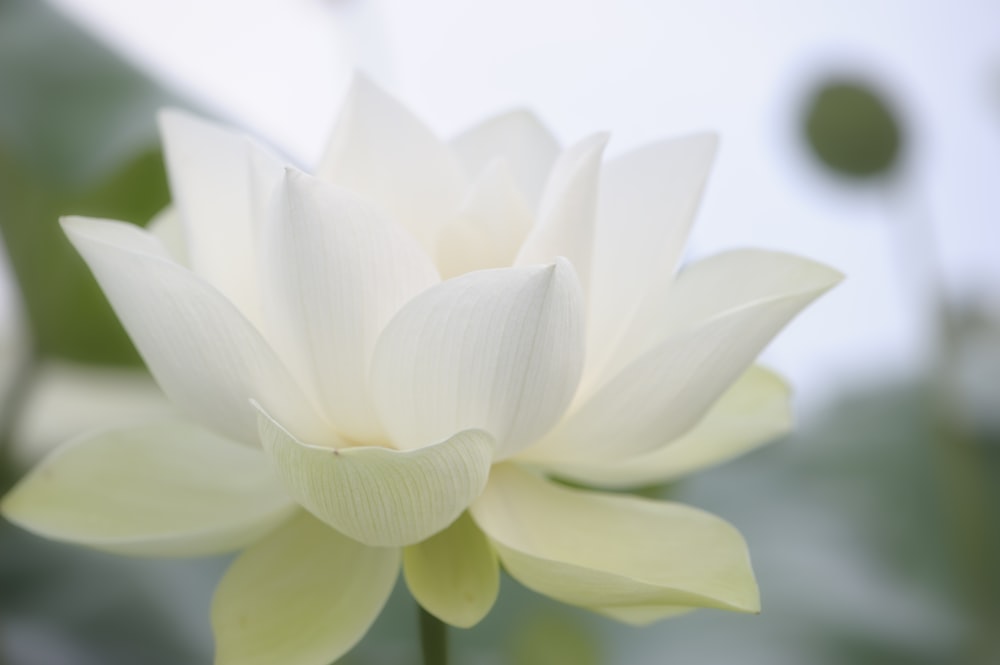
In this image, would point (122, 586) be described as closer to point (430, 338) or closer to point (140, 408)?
point (140, 408)

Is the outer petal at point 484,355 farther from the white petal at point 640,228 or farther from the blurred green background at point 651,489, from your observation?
the blurred green background at point 651,489

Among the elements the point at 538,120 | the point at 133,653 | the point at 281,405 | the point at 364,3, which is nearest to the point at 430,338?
the point at 281,405

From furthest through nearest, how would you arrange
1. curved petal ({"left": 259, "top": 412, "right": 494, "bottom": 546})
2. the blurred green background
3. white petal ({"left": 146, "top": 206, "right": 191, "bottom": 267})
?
1. the blurred green background
2. white petal ({"left": 146, "top": 206, "right": 191, "bottom": 267})
3. curved petal ({"left": 259, "top": 412, "right": 494, "bottom": 546})

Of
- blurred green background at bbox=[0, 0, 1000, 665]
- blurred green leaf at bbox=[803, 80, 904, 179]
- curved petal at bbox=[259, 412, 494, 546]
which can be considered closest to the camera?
curved petal at bbox=[259, 412, 494, 546]

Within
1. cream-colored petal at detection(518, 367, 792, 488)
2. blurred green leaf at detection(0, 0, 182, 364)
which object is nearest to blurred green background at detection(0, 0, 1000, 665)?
blurred green leaf at detection(0, 0, 182, 364)

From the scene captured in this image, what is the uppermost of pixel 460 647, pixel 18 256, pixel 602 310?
pixel 602 310

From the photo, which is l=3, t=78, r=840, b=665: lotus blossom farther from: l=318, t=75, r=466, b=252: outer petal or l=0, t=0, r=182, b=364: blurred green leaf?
l=0, t=0, r=182, b=364: blurred green leaf
